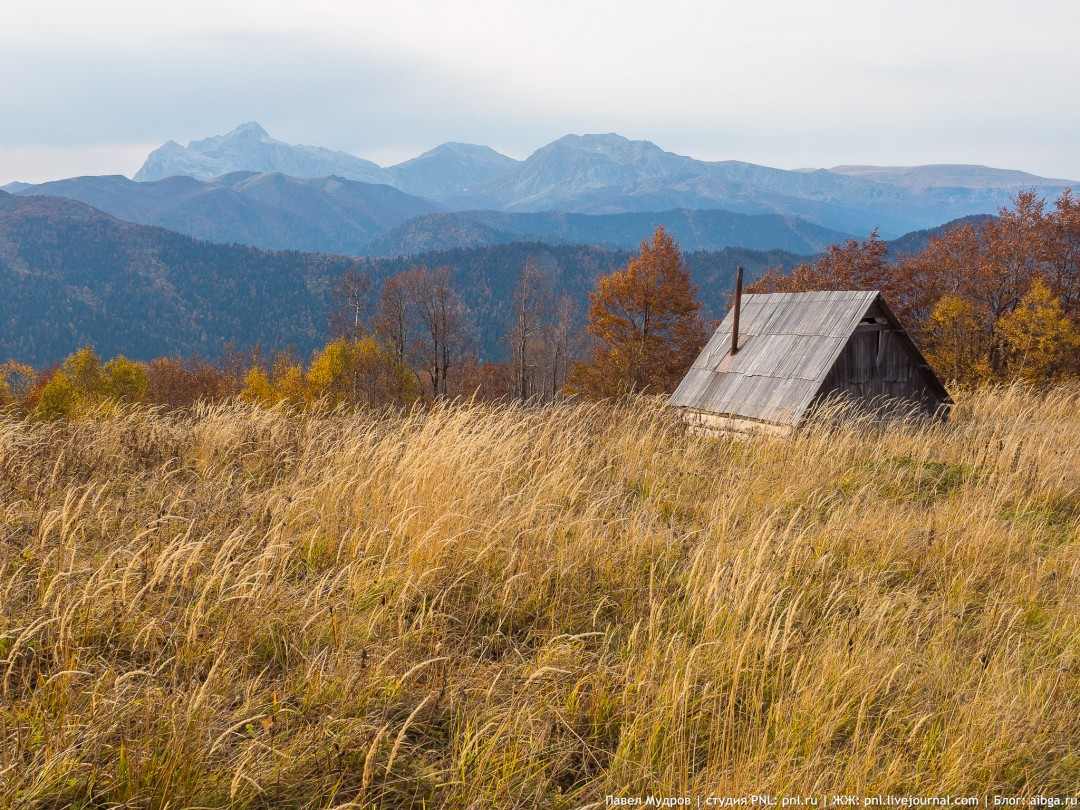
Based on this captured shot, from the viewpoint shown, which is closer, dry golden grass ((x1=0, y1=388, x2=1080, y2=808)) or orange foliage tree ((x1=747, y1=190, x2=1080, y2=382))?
dry golden grass ((x1=0, y1=388, x2=1080, y2=808))

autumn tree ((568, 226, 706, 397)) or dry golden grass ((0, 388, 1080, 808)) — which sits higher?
autumn tree ((568, 226, 706, 397))

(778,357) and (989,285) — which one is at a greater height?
(989,285)

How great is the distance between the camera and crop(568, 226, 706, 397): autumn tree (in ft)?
151

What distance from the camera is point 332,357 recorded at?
7019 centimetres

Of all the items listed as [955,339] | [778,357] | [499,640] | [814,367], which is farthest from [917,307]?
[499,640]

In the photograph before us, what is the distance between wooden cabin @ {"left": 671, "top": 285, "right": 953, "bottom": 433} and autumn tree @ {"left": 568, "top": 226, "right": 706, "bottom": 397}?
103ft

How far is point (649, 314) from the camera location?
48.0 m

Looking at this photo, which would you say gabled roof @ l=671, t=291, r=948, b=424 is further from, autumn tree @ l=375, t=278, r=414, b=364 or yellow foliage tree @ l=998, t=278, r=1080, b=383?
autumn tree @ l=375, t=278, r=414, b=364

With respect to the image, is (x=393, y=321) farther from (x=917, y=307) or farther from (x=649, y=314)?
(x=917, y=307)

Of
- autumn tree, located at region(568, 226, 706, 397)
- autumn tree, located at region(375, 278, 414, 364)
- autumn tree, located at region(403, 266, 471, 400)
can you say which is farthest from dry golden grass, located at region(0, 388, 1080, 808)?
autumn tree, located at region(375, 278, 414, 364)

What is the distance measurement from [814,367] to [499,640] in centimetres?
990

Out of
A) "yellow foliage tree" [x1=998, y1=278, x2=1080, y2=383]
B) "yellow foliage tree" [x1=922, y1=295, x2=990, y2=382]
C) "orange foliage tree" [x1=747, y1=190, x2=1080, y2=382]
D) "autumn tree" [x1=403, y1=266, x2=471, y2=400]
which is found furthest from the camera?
"autumn tree" [x1=403, y1=266, x2=471, y2=400]

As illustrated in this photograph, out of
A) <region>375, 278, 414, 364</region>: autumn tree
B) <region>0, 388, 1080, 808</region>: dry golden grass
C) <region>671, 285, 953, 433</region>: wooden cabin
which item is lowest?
<region>0, 388, 1080, 808</region>: dry golden grass

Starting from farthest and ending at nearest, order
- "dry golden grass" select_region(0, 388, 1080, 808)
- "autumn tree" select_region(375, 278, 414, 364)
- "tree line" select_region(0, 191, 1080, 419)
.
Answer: "autumn tree" select_region(375, 278, 414, 364) → "tree line" select_region(0, 191, 1080, 419) → "dry golden grass" select_region(0, 388, 1080, 808)
